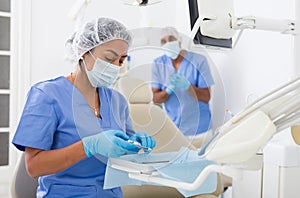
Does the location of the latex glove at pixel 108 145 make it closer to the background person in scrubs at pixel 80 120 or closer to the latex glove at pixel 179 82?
the background person in scrubs at pixel 80 120

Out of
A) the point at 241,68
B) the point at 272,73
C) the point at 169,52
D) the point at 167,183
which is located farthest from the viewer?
the point at 241,68

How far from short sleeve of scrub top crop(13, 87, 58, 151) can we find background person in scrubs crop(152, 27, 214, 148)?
14.5 inches

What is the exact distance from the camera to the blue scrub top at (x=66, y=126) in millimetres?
1300

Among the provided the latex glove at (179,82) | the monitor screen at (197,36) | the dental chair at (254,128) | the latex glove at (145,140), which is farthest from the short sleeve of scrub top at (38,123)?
the dental chair at (254,128)

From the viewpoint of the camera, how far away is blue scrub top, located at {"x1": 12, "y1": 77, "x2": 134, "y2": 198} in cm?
130

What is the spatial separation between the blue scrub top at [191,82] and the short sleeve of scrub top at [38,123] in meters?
0.37

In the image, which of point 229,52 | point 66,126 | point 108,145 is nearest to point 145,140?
point 108,145

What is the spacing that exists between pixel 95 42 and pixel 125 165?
0.46m

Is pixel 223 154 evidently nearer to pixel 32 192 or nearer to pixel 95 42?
pixel 95 42

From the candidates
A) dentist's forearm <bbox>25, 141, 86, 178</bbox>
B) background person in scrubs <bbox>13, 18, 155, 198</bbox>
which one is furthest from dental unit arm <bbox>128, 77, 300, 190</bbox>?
dentist's forearm <bbox>25, 141, 86, 178</bbox>

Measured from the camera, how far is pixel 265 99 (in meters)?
0.76

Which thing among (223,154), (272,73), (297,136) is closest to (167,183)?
(223,154)

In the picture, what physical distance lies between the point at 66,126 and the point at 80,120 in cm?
12

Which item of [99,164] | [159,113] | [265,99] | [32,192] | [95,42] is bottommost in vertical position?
[32,192]
